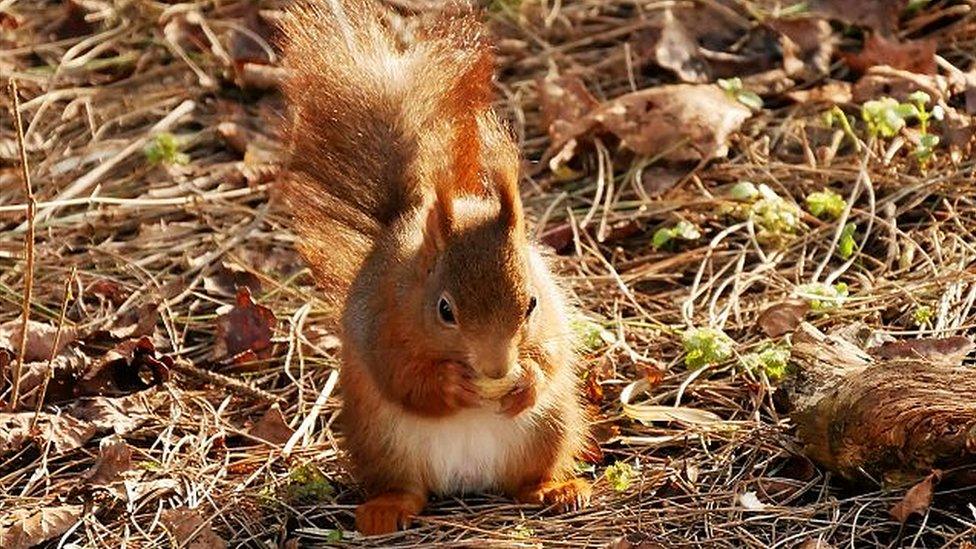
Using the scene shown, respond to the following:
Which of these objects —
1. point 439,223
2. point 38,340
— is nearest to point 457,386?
point 439,223

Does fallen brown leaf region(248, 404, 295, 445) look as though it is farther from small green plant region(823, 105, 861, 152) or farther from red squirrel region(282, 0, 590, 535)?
small green plant region(823, 105, 861, 152)

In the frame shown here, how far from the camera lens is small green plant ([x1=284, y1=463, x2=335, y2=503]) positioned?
2861mm

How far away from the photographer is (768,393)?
3025 mm

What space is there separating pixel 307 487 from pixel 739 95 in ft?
5.65

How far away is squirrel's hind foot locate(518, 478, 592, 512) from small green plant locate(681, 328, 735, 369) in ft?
1.40

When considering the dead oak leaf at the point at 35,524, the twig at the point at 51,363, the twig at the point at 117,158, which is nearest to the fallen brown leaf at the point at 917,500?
the dead oak leaf at the point at 35,524

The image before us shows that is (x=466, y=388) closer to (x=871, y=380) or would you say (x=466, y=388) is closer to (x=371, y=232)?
(x=371, y=232)

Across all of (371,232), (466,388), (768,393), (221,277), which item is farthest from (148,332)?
(768,393)

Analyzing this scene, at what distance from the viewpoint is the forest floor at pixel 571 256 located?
2793 mm

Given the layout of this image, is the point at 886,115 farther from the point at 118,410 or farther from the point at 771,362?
the point at 118,410

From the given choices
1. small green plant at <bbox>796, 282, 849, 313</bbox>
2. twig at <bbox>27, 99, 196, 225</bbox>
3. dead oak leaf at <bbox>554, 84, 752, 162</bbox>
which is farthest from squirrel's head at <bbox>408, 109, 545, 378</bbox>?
twig at <bbox>27, 99, 196, 225</bbox>

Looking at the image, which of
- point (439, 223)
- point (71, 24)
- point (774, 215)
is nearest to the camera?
point (439, 223)

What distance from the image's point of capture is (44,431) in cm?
307

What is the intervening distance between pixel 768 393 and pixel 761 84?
54.0 inches
